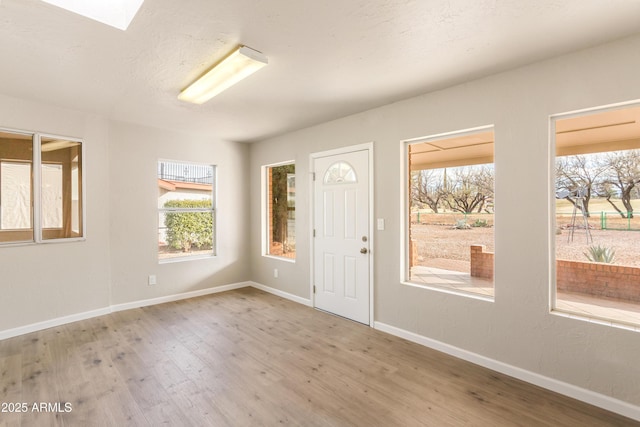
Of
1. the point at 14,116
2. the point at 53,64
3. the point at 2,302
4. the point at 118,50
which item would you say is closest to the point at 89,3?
the point at 118,50

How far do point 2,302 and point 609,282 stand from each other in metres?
5.64

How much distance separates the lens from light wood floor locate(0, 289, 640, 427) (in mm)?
2039

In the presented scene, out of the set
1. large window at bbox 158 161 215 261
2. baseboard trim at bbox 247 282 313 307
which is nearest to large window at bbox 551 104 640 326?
baseboard trim at bbox 247 282 313 307

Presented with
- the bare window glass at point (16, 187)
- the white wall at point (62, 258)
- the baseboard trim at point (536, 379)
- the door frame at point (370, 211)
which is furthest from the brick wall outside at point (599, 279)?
the bare window glass at point (16, 187)

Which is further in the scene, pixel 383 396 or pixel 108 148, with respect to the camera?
pixel 108 148

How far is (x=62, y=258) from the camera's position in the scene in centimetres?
361

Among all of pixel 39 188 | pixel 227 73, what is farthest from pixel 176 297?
pixel 227 73

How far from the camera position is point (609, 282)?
2270 mm

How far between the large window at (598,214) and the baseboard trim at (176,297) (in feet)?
14.6

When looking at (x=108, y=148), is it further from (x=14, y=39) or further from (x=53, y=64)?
(x=14, y=39)

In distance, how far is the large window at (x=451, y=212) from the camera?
111 inches

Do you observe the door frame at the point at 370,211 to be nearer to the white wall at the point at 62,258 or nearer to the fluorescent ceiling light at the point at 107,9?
the fluorescent ceiling light at the point at 107,9

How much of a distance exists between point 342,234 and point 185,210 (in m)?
2.57

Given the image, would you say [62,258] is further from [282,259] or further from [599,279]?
[599,279]
